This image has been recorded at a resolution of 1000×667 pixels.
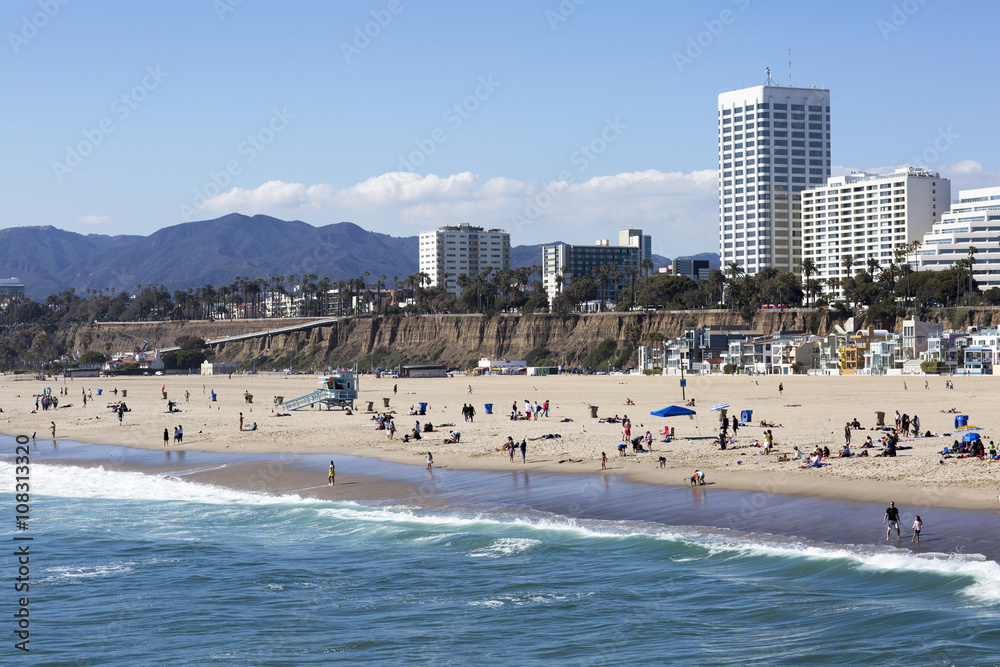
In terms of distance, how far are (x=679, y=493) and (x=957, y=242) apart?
139437 mm

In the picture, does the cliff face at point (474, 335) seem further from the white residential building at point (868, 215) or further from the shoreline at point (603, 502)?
the shoreline at point (603, 502)

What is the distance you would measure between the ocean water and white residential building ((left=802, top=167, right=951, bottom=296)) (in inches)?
5899

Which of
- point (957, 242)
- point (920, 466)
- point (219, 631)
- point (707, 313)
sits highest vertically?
point (957, 242)

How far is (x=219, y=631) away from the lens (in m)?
16.8

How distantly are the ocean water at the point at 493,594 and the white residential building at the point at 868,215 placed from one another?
5899 inches

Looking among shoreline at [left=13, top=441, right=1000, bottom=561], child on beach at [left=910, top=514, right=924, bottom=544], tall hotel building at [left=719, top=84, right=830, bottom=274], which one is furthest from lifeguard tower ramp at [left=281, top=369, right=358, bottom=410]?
tall hotel building at [left=719, top=84, right=830, bottom=274]

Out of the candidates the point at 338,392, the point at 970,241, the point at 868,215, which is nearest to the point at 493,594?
the point at 338,392

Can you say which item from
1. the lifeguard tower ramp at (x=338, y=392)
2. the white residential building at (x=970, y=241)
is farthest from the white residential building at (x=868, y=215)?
the lifeguard tower ramp at (x=338, y=392)

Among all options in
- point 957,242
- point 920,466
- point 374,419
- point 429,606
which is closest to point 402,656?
point 429,606

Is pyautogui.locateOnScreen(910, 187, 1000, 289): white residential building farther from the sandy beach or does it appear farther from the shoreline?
the shoreline

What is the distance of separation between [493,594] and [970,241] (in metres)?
148

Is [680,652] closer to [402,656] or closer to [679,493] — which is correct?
[402,656]

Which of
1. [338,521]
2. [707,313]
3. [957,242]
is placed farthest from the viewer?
[957,242]

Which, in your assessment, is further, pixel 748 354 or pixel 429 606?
pixel 748 354
